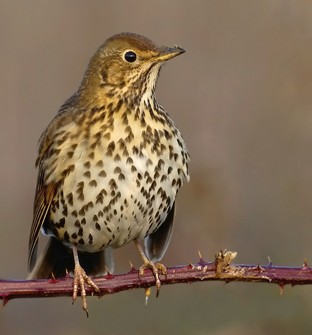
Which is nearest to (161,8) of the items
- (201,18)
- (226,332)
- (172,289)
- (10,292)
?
(201,18)

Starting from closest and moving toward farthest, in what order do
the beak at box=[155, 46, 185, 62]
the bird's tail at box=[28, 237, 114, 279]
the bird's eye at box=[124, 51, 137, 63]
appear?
the beak at box=[155, 46, 185, 62]
the bird's eye at box=[124, 51, 137, 63]
the bird's tail at box=[28, 237, 114, 279]

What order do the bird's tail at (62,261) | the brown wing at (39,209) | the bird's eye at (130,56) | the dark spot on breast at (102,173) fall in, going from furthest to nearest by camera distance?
1. the bird's tail at (62,261)
2. the brown wing at (39,209)
3. the bird's eye at (130,56)
4. the dark spot on breast at (102,173)

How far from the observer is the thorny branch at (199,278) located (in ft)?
13.2

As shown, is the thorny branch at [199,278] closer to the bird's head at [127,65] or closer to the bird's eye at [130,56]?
the bird's head at [127,65]

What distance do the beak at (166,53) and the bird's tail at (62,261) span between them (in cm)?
120

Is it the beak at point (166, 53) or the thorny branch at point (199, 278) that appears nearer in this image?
the thorny branch at point (199, 278)

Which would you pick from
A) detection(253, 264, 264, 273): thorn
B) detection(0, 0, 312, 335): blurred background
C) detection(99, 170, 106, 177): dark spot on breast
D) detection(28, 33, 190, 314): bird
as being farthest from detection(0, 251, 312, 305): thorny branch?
detection(0, 0, 312, 335): blurred background

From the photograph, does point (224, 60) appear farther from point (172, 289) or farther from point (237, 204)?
point (172, 289)

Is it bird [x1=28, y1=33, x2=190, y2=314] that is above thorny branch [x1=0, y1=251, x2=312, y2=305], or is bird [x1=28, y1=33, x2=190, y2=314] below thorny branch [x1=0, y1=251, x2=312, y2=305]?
above

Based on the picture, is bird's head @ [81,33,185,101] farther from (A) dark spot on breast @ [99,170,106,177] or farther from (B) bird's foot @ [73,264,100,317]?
(B) bird's foot @ [73,264,100,317]

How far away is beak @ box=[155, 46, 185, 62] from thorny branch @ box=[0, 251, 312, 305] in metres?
1.34

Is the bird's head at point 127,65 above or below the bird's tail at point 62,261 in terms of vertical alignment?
above

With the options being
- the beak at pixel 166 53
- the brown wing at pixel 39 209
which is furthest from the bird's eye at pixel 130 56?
the brown wing at pixel 39 209

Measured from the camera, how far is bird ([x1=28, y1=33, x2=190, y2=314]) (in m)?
5.44
